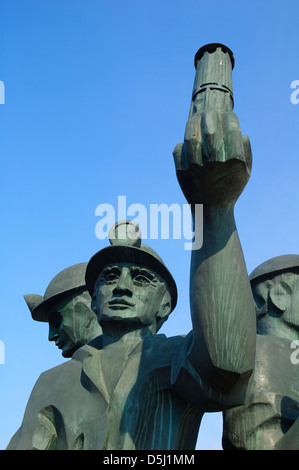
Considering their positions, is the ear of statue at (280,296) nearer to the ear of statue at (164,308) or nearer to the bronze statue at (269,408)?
the bronze statue at (269,408)

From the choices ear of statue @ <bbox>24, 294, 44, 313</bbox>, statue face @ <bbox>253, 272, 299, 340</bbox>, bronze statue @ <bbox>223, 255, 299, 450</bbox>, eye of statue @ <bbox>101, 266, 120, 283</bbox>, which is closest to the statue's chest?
bronze statue @ <bbox>223, 255, 299, 450</bbox>

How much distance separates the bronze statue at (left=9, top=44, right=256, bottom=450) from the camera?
15.9 ft

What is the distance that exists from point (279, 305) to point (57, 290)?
280 centimetres

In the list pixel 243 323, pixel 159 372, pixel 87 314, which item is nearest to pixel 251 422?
pixel 159 372

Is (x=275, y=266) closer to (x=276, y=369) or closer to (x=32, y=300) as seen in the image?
(x=276, y=369)

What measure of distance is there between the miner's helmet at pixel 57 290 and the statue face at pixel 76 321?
0.10 m

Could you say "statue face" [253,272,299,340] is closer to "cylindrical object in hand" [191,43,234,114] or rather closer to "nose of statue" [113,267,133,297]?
"nose of statue" [113,267,133,297]

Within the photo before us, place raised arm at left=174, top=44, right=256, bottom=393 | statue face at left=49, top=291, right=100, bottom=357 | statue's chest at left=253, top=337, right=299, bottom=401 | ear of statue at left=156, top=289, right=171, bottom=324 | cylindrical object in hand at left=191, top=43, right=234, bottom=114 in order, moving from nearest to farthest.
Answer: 1. raised arm at left=174, top=44, right=256, bottom=393
2. cylindrical object in hand at left=191, top=43, right=234, bottom=114
3. statue's chest at left=253, top=337, right=299, bottom=401
4. ear of statue at left=156, top=289, right=171, bottom=324
5. statue face at left=49, top=291, right=100, bottom=357

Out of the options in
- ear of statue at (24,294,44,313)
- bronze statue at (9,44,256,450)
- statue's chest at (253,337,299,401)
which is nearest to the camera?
bronze statue at (9,44,256,450)

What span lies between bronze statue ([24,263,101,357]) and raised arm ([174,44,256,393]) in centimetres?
395

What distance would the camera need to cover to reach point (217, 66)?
5.28 meters

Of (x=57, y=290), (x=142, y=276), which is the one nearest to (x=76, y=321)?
(x=57, y=290)
